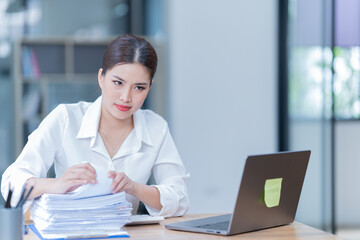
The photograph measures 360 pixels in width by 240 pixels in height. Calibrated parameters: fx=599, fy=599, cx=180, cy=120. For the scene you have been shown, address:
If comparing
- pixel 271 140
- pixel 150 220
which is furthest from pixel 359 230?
pixel 150 220

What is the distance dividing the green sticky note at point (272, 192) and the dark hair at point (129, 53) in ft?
2.12

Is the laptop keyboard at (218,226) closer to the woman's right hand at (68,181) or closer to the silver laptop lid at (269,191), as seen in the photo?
the silver laptop lid at (269,191)

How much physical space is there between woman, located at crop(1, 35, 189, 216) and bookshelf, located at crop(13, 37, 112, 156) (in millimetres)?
2886

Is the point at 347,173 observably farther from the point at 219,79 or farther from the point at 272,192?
the point at 272,192

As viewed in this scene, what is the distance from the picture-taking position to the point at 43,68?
16.6ft

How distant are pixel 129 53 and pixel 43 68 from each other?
3138 millimetres

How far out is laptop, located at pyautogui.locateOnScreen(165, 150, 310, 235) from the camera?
1.63m

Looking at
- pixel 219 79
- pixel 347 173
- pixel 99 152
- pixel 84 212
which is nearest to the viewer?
pixel 84 212

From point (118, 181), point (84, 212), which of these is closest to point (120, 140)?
point (118, 181)

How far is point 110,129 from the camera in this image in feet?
7.38

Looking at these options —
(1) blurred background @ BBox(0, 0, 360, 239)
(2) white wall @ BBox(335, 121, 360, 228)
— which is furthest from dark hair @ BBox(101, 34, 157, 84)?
(1) blurred background @ BBox(0, 0, 360, 239)

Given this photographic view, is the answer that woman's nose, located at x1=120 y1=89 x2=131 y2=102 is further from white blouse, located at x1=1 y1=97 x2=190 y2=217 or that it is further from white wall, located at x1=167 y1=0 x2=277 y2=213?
white wall, located at x1=167 y1=0 x2=277 y2=213

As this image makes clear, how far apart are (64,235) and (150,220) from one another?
1.12ft

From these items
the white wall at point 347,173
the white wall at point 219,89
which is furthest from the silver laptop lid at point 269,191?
the white wall at point 219,89
